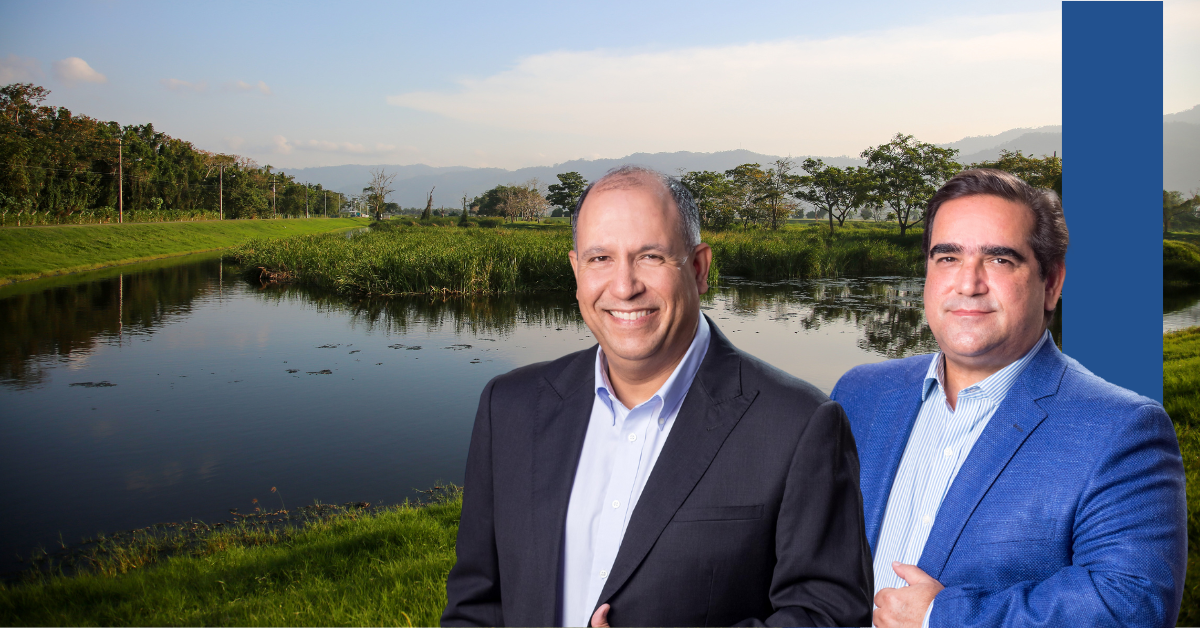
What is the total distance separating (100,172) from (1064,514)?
84.6ft

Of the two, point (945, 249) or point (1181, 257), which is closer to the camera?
point (945, 249)

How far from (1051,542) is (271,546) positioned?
4.08 metres

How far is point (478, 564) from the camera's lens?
152 cm

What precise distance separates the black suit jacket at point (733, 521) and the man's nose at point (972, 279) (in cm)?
56

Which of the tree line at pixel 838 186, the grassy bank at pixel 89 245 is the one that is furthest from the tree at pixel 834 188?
the grassy bank at pixel 89 245

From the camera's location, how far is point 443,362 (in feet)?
34.0

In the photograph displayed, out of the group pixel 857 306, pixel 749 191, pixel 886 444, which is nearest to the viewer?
pixel 886 444

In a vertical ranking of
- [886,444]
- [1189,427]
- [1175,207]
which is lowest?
[1189,427]

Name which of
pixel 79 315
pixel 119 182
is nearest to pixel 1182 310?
pixel 79 315

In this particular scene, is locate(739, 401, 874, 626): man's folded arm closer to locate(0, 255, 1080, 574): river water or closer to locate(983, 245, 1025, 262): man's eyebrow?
locate(983, 245, 1025, 262): man's eyebrow

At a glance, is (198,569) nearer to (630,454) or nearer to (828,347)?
(630,454)

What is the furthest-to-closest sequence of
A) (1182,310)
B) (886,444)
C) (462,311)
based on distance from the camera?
(462,311) < (1182,310) < (886,444)

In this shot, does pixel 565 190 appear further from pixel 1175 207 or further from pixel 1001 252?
pixel 1001 252

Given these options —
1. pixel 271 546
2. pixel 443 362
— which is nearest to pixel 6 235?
pixel 443 362
